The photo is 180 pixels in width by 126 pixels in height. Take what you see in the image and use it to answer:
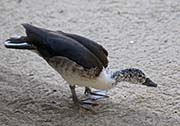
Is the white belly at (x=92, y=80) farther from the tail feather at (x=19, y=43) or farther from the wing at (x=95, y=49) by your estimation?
the tail feather at (x=19, y=43)

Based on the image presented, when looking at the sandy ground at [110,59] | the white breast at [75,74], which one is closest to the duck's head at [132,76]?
the white breast at [75,74]

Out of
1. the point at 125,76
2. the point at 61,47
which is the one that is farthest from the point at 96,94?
the point at 61,47

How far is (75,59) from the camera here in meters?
4.28

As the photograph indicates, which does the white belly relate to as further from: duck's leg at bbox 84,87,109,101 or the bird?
duck's leg at bbox 84,87,109,101

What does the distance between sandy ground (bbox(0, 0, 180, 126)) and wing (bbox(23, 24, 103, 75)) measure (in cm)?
50

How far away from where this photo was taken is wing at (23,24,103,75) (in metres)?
4.30

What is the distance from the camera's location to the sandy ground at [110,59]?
175 inches

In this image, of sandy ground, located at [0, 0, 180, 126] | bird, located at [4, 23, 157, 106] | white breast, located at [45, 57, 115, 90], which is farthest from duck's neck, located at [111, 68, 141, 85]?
sandy ground, located at [0, 0, 180, 126]

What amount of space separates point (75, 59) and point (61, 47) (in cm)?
17

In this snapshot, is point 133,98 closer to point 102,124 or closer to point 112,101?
point 112,101

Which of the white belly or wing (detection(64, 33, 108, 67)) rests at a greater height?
wing (detection(64, 33, 108, 67))

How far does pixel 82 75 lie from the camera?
430cm

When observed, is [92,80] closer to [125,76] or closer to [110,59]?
[125,76]

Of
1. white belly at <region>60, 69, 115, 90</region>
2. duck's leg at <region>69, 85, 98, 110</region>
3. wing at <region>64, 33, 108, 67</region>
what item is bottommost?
duck's leg at <region>69, 85, 98, 110</region>
